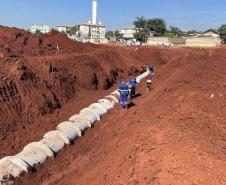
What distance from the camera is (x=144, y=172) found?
28.7 ft

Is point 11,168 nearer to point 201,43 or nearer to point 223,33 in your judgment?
point 201,43

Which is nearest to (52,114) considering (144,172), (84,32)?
(144,172)

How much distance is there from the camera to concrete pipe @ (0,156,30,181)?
10.2 m

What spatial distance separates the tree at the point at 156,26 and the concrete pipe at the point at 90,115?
3239 inches

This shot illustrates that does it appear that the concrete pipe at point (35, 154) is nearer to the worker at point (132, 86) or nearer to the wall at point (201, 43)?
the worker at point (132, 86)

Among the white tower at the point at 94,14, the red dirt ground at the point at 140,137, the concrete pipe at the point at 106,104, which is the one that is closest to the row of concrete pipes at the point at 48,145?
the concrete pipe at the point at 106,104

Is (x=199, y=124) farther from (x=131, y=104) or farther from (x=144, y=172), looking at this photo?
(x=131, y=104)

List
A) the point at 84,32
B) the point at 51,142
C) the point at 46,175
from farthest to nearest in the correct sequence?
the point at 84,32
the point at 51,142
the point at 46,175

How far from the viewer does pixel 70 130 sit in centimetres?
1391

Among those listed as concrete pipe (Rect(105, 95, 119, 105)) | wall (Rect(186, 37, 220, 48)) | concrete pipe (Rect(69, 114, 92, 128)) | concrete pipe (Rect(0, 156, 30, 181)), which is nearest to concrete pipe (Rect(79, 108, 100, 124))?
concrete pipe (Rect(69, 114, 92, 128))

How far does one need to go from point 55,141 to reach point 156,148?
4.28m

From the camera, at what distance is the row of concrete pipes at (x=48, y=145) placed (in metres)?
10.4

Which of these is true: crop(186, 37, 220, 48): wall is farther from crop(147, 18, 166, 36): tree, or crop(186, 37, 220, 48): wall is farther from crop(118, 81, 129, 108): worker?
crop(118, 81, 129, 108): worker

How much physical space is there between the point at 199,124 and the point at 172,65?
2013 centimetres
